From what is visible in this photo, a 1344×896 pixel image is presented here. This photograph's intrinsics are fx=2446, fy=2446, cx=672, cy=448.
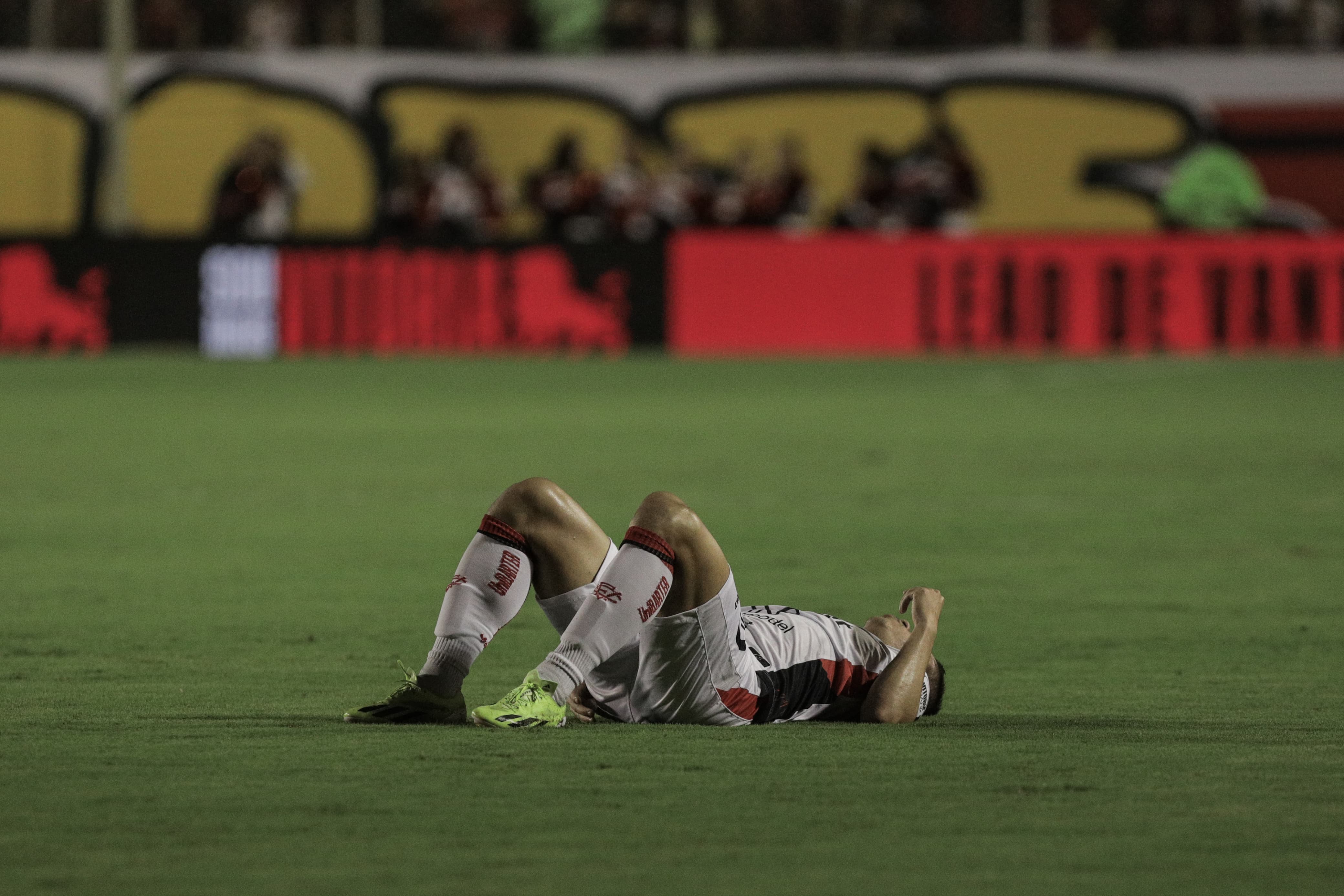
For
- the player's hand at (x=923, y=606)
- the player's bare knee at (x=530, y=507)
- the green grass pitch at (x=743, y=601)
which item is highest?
the player's bare knee at (x=530, y=507)

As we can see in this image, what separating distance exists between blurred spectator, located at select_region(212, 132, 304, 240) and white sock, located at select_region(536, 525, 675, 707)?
24.2 m

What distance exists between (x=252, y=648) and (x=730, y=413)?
1225 cm

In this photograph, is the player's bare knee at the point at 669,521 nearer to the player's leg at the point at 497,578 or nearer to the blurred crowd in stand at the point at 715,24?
the player's leg at the point at 497,578

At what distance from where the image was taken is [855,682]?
7.19m

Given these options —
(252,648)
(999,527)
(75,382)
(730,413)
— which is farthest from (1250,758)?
(75,382)

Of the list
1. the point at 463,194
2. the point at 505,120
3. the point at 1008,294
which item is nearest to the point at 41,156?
the point at 505,120

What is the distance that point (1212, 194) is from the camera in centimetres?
3158

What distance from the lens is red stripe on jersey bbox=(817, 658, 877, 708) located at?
7145 mm

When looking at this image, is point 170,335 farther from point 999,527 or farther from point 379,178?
point 999,527

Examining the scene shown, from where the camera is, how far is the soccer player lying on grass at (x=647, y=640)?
22.1ft

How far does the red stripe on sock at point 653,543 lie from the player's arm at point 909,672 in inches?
29.6

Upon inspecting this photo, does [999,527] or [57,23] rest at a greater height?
[57,23]

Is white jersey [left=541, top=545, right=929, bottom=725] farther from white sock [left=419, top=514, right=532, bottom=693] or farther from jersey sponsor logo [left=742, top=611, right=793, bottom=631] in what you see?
white sock [left=419, top=514, right=532, bottom=693]

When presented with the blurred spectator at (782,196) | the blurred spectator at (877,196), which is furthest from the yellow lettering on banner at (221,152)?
Result: the blurred spectator at (877,196)
